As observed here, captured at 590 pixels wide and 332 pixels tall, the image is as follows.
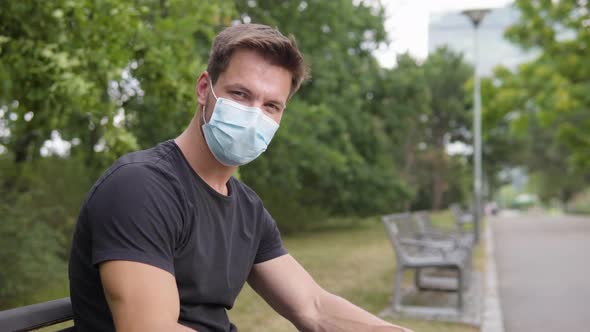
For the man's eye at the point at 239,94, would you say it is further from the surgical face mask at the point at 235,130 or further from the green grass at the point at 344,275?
the green grass at the point at 344,275

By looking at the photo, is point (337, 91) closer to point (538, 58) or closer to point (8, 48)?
point (538, 58)

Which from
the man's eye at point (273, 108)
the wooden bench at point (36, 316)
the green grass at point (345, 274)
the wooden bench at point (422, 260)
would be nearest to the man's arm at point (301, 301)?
the man's eye at point (273, 108)

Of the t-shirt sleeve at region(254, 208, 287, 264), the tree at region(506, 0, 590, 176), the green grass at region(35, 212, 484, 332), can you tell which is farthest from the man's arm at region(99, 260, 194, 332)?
the tree at region(506, 0, 590, 176)

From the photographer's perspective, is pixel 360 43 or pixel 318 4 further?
pixel 360 43

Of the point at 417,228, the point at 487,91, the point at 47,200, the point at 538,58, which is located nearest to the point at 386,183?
the point at 487,91

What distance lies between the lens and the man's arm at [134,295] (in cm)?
171

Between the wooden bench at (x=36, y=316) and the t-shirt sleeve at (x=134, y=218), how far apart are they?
0.93ft

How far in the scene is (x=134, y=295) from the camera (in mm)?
1718

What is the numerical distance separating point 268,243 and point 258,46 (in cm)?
73

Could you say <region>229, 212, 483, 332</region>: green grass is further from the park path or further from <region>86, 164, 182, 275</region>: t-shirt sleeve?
<region>86, 164, 182, 275</region>: t-shirt sleeve

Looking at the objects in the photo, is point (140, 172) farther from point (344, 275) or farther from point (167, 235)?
point (344, 275)

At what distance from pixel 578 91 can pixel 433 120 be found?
67.1 ft

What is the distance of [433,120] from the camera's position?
4316 centimetres

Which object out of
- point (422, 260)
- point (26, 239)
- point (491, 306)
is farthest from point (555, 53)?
point (26, 239)
